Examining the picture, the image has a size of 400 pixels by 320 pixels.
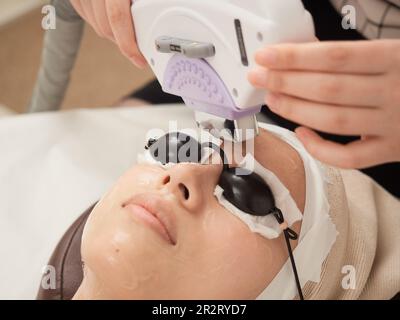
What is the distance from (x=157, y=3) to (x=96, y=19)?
0.58 feet

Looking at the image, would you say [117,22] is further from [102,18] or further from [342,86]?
[342,86]

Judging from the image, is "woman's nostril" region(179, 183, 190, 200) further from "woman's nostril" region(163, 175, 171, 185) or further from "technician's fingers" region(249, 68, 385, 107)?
"technician's fingers" region(249, 68, 385, 107)

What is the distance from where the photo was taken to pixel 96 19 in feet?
2.56

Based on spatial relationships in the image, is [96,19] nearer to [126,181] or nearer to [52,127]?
[126,181]

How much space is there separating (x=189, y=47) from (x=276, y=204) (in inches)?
9.3

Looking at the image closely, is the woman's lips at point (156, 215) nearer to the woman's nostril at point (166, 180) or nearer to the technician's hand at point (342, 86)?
the woman's nostril at point (166, 180)

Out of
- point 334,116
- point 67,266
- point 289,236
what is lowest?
point 67,266

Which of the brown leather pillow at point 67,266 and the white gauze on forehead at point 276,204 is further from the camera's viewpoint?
the brown leather pillow at point 67,266

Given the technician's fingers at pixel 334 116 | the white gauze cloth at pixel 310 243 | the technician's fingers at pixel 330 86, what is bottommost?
the white gauze cloth at pixel 310 243

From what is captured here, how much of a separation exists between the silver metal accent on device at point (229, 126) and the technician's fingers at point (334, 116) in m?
0.12

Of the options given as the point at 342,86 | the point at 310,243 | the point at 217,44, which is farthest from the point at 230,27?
the point at 310,243

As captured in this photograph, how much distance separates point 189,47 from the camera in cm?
59

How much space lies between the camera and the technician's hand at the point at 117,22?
0.70 meters

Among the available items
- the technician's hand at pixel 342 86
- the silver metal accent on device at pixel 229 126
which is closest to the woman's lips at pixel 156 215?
the silver metal accent on device at pixel 229 126
